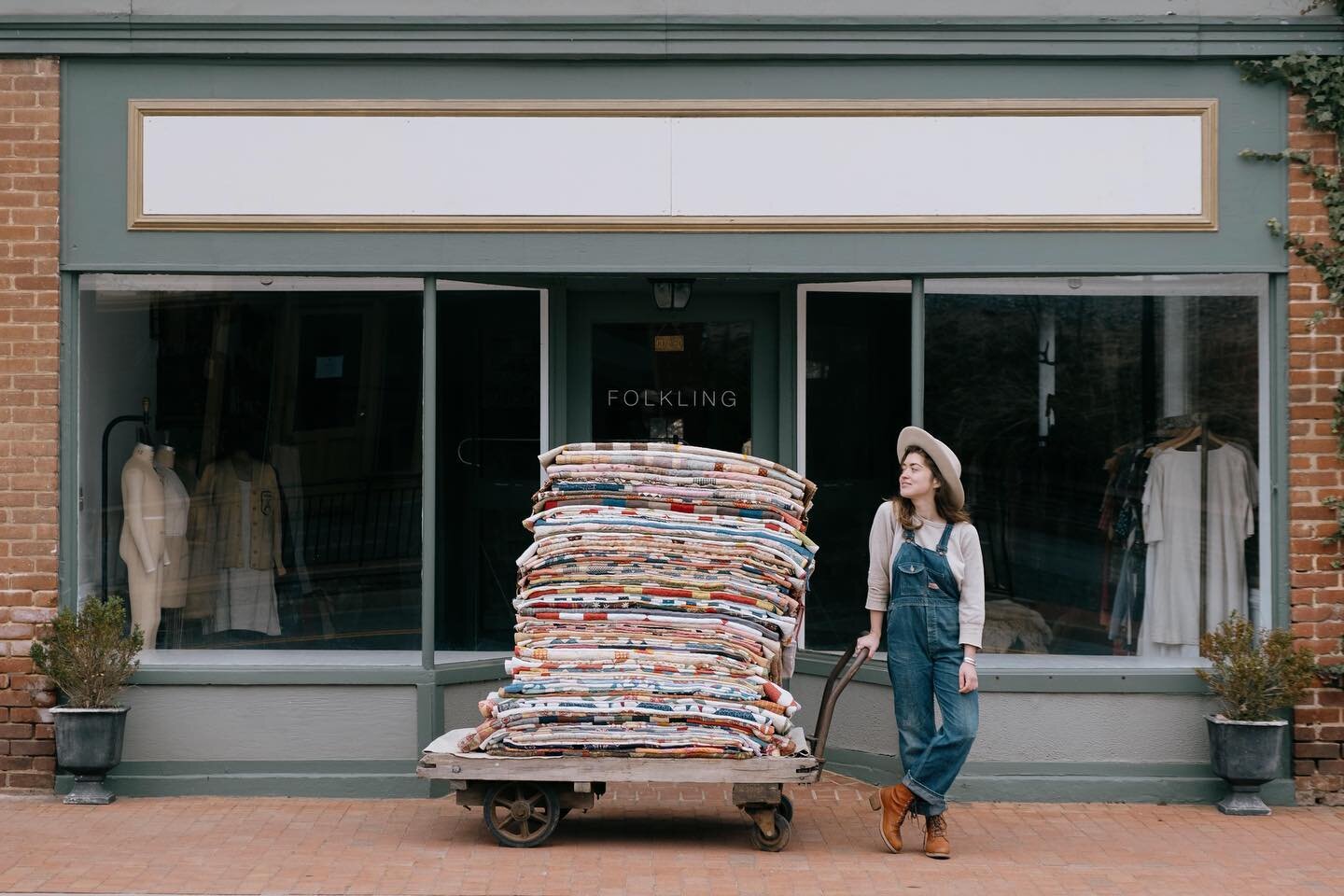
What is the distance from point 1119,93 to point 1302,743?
142 inches

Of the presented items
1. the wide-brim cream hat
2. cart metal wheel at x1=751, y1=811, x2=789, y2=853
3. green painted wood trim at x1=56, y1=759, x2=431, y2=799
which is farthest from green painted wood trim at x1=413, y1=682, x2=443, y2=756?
the wide-brim cream hat

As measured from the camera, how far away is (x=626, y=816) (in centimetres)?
790

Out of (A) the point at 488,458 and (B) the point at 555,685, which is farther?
(A) the point at 488,458

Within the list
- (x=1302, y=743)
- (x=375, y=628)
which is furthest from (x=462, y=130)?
(x=1302, y=743)

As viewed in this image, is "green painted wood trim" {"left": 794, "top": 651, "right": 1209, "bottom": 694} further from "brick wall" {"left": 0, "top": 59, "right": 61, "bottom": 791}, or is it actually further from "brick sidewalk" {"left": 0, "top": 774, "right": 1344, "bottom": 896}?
"brick wall" {"left": 0, "top": 59, "right": 61, "bottom": 791}

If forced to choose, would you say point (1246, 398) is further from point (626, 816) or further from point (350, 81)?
point (350, 81)

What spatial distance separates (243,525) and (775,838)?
3.68m

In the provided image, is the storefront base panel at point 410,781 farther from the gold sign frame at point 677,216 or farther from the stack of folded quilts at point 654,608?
the gold sign frame at point 677,216

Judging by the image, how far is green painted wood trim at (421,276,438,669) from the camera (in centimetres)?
859

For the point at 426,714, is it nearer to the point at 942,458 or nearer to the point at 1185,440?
the point at 942,458

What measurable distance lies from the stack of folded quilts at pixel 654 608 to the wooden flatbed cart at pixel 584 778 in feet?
0.21

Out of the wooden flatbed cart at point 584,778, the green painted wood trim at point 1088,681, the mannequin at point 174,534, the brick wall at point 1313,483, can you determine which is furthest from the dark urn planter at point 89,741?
the brick wall at point 1313,483

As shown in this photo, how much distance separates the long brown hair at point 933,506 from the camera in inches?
286

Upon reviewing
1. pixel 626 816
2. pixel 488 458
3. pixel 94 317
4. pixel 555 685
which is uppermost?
pixel 94 317
